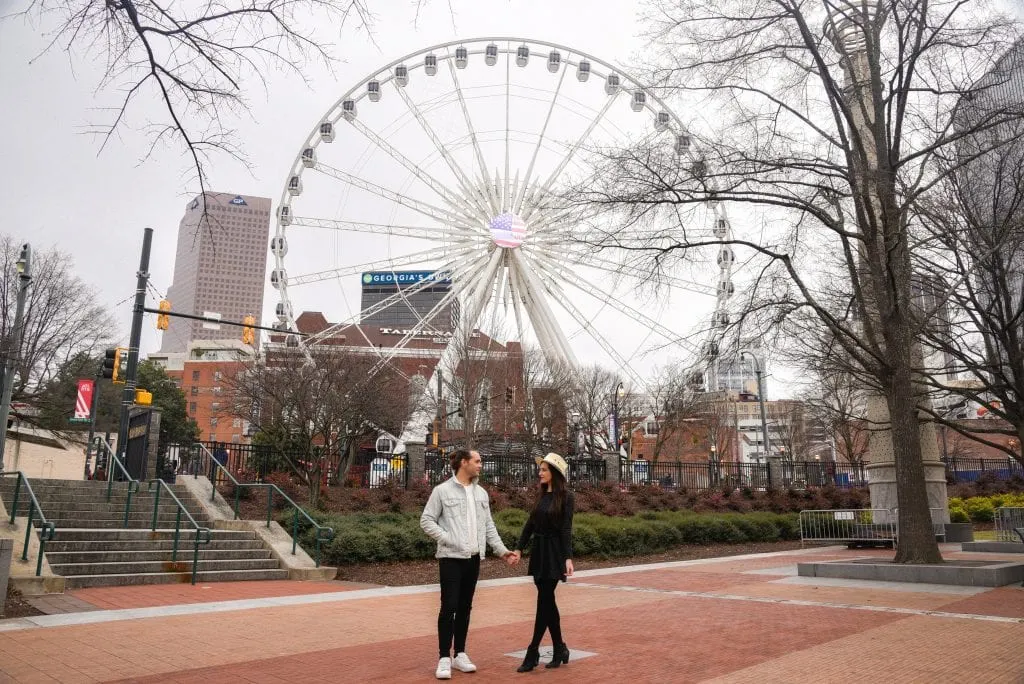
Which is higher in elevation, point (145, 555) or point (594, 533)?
point (594, 533)

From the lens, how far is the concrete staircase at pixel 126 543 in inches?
453

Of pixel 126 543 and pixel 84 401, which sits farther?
pixel 84 401

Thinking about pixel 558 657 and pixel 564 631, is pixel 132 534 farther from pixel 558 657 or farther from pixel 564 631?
pixel 558 657

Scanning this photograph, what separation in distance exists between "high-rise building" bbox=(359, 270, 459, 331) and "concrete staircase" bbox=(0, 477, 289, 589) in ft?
65.2

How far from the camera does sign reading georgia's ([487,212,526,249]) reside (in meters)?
36.8

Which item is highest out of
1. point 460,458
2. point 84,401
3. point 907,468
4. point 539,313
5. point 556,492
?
point 539,313

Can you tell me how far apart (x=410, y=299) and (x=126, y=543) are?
105 meters

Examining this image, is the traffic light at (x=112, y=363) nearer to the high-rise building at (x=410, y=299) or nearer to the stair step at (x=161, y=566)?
the stair step at (x=161, y=566)

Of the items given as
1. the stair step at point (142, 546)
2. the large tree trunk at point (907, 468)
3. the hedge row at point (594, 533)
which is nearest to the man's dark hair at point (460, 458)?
the stair step at point (142, 546)

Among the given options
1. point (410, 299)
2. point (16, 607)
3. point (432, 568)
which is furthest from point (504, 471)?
point (410, 299)

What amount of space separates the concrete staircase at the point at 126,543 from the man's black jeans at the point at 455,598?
7.59m

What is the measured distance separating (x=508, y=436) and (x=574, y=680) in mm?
27720

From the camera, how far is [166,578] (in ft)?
39.1

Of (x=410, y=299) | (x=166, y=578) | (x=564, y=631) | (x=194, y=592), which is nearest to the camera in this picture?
(x=564, y=631)
